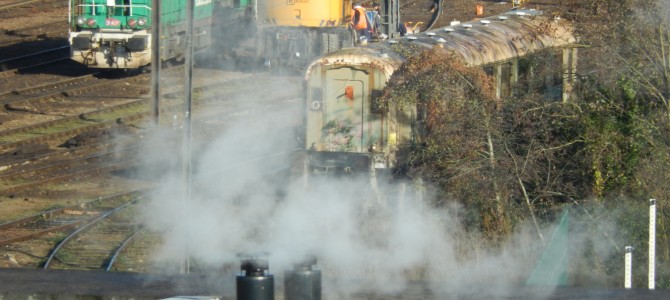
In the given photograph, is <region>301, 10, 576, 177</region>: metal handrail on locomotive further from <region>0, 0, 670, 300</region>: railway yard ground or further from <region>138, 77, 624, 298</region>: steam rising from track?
<region>0, 0, 670, 300</region>: railway yard ground

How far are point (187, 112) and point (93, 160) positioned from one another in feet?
28.7

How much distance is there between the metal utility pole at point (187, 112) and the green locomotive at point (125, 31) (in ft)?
40.4

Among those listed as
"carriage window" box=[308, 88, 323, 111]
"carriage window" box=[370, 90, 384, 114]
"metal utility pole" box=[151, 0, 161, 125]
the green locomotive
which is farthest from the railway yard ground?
"carriage window" box=[370, 90, 384, 114]

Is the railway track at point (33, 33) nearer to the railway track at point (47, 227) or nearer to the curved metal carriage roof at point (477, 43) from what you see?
the railway track at point (47, 227)

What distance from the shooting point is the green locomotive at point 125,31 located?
2184 centimetres

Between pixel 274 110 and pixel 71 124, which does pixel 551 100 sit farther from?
pixel 71 124

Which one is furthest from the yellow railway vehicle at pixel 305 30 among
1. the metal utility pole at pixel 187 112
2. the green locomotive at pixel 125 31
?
the metal utility pole at pixel 187 112

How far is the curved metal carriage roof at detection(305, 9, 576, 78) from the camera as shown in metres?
13.6

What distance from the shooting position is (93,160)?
1672cm

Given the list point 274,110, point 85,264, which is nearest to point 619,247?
point 85,264

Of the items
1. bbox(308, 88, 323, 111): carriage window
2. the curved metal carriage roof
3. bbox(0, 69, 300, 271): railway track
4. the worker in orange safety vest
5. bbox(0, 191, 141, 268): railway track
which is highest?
the worker in orange safety vest

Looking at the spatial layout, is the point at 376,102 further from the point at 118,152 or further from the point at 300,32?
the point at 300,32

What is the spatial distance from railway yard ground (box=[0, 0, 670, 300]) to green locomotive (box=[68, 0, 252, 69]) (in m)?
0.49

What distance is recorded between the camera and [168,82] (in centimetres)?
2080
